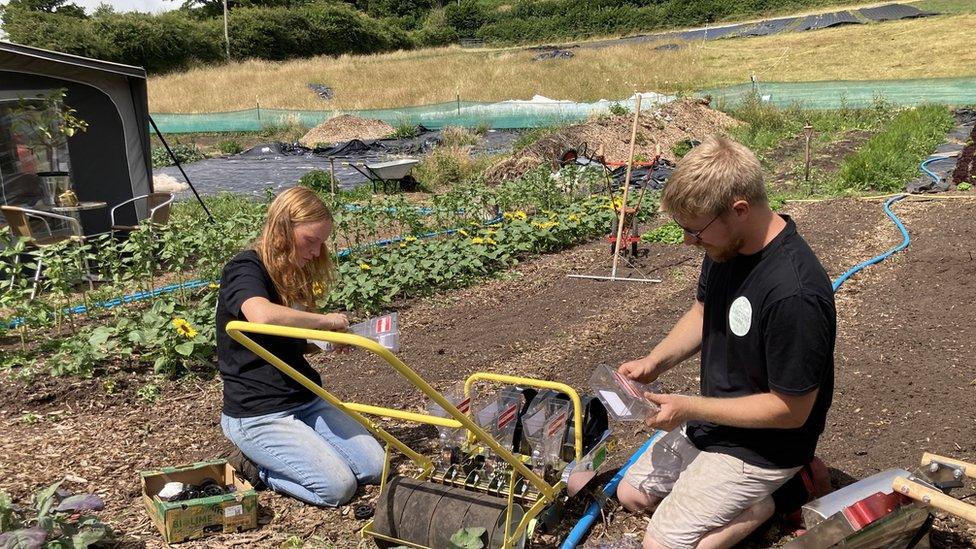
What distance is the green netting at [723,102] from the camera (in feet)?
67.2

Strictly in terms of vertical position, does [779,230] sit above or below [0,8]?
below

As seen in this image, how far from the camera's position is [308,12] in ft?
157

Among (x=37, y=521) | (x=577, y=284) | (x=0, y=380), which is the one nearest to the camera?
(x=37, y=521)

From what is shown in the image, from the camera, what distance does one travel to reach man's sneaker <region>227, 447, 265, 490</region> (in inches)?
144

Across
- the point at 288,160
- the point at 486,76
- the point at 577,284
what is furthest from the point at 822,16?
the point at 577,284

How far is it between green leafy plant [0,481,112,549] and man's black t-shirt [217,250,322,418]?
73 centimetres

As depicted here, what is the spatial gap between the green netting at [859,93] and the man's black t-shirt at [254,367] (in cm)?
1916

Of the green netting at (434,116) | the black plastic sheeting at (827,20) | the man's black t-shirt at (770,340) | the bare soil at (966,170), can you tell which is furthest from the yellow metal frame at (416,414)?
the black plastic sheeting at (827,20)

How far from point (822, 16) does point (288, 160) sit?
117ft

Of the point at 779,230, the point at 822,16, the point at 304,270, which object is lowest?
the point at 304,270

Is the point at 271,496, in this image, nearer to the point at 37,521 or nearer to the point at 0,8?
the point at 37,521

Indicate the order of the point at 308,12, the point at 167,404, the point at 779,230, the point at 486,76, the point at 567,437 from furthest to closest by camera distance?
the point at 308,12, the point at 486,76, the point at 167,404, the point at 567,437, the point at 779,230

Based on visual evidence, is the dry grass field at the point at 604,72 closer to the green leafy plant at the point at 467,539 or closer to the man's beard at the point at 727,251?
the man's beard at the point at 727,251

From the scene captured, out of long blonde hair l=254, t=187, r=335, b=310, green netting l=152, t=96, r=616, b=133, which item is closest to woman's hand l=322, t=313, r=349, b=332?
long blonde hair l=254, t=187, r=335, b=310
